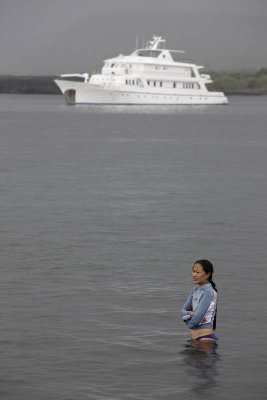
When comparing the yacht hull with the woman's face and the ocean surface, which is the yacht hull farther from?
the woman's face

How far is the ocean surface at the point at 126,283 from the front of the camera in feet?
32.4

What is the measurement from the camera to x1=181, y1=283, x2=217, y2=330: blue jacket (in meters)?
10.2

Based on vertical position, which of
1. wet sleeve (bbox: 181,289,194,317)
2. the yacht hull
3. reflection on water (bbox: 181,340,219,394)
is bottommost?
reflection on water (bbox: 181,340,219,394)

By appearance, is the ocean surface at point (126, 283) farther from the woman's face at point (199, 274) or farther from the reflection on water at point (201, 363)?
the woman's face at point (199, 274)

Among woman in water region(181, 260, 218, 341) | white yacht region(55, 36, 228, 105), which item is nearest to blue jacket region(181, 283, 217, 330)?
woman in water region(181, 260, 218, 341)

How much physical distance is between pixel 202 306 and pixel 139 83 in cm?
12057

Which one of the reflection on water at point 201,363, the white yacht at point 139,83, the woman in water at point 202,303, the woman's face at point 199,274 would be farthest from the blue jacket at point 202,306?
the white yacht at point 139,83

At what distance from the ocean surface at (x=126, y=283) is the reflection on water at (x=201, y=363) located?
Answer: 0.07ft

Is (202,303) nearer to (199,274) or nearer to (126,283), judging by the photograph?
(199,274)

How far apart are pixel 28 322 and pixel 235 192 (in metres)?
17.2

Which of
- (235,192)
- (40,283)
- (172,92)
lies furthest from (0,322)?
(172,92)

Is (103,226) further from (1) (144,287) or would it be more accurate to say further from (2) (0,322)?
(2) (0,322)

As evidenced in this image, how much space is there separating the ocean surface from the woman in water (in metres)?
0.33

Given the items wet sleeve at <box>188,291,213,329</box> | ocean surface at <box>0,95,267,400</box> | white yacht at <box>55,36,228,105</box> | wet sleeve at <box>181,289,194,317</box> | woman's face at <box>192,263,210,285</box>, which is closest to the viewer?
ocean surface at <box>0,95,267,400</box>
